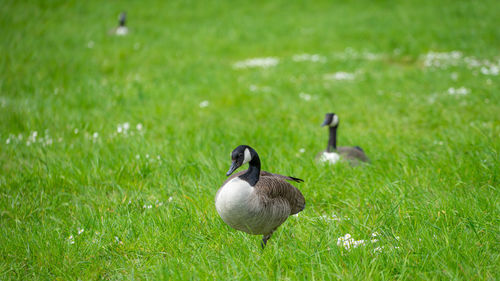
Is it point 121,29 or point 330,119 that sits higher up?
point 330,119

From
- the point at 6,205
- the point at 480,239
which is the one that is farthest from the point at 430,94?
the point at 6,205

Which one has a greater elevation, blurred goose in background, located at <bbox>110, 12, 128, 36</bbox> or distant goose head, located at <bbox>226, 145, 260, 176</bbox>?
distant goose head, located at <bbox>226, 145, 260, 176</bbox>

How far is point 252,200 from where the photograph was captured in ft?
8.94

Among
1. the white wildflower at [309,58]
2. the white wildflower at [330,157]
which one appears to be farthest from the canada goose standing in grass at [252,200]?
the white wildflower at [309,58]

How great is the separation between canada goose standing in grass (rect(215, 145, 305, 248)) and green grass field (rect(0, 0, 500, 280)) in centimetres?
23

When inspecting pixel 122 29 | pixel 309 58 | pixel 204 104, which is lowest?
pixel 309 58

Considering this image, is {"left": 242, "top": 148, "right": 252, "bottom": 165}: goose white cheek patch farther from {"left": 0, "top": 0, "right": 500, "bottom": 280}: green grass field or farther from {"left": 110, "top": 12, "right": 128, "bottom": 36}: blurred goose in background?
{"left": 110, "top": 12, "right": 128, "bottom": 36}: blurred goose in background

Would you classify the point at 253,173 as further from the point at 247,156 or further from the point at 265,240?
the point at 265,240

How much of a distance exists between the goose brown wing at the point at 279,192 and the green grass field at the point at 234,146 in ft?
0.52

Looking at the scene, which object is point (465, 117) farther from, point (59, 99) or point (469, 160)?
point (59, 99)

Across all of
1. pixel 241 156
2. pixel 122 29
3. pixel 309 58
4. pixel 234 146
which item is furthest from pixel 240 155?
pixel 122 29

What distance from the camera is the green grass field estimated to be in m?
2.84

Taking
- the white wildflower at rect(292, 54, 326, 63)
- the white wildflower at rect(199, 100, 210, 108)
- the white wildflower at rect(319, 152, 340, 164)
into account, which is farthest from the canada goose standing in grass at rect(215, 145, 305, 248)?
the white wildflower at rect(292, 54, 326, 63)

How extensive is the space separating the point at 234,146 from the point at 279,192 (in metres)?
2.27
